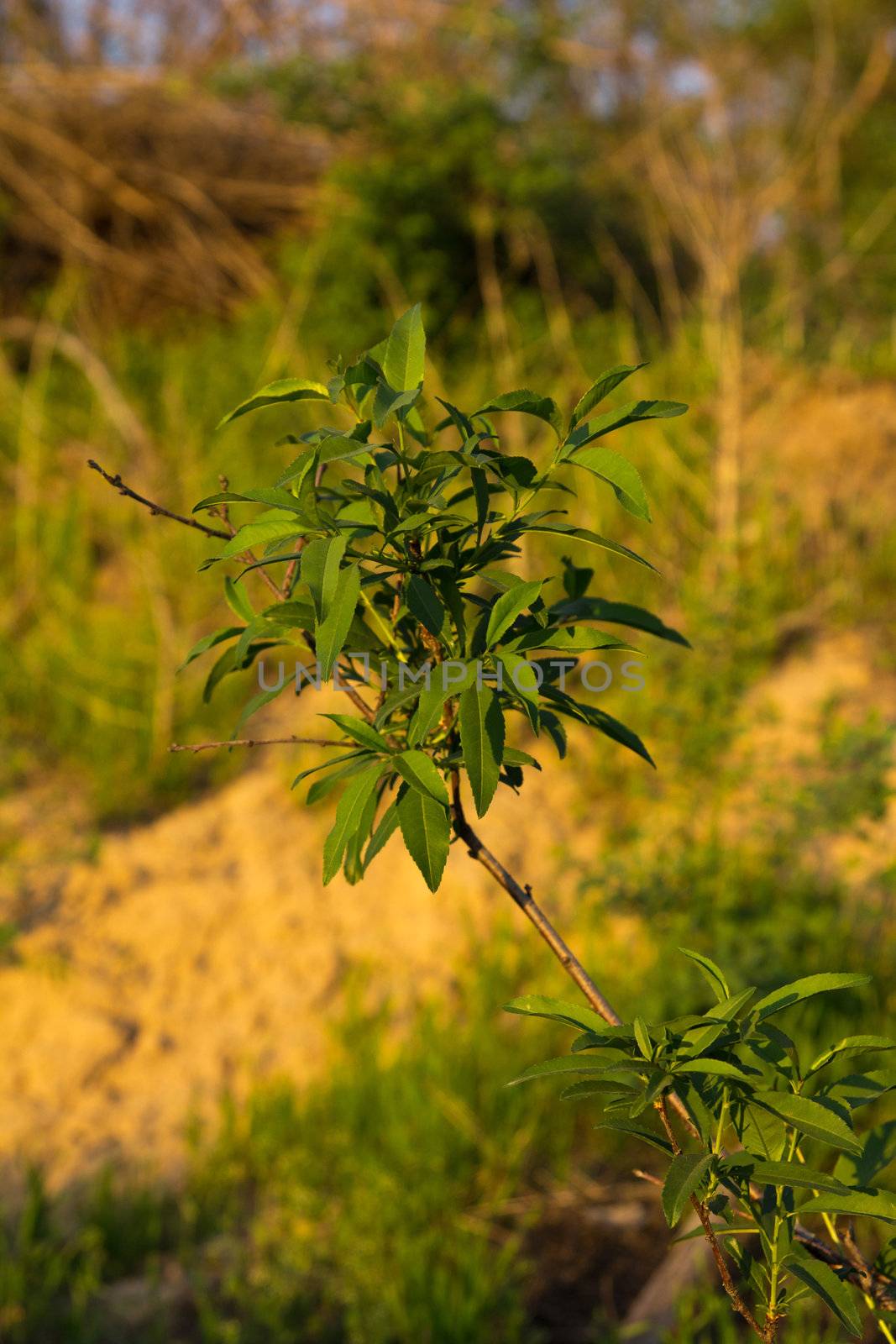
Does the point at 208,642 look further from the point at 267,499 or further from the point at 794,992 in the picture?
the point at 794,992

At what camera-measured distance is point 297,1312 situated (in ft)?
8.92

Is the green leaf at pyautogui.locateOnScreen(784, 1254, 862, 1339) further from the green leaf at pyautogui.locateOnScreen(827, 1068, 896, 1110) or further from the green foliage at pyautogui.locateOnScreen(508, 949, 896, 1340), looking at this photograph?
the green leaf at pyautogui.locateOnScreen(827, 1068, 896, 1110)

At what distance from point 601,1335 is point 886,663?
2.94 m

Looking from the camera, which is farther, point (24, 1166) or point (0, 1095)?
point (0, 1095)

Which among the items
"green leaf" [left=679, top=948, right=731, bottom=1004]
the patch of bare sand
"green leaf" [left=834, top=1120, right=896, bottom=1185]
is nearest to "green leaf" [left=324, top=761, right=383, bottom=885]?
"green leaf" [left=679, top=948, right=731, bottom=1004]

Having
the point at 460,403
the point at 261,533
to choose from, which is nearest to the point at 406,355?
the point at 261,533

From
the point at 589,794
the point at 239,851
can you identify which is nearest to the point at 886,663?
the point at 589,794

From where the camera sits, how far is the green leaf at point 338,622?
112 cm

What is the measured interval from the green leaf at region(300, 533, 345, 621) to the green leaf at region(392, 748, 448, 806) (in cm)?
18

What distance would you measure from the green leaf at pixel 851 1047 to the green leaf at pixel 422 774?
472 mm

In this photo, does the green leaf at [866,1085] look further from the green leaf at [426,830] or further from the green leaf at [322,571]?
the green leaf at [322,571]

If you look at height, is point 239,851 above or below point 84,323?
below

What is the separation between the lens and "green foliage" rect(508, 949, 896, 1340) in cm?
116

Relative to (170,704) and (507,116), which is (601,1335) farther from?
(507,116)
